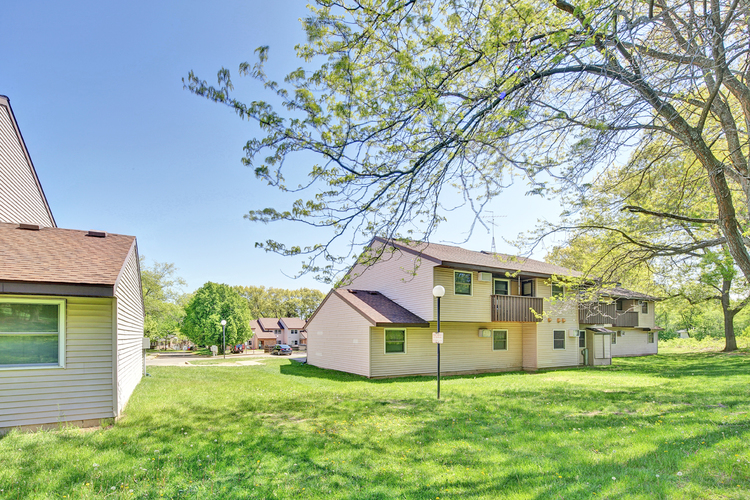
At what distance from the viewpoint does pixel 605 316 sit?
20.2 meters

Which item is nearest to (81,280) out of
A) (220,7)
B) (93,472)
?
(93,472)

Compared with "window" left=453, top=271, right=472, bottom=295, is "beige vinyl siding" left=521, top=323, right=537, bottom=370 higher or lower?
lower

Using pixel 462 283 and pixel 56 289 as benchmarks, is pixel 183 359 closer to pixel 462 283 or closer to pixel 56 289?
pixel 462 283

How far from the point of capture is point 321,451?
5789mm

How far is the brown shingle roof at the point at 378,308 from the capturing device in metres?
16.2

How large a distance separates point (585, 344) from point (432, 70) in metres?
23.3

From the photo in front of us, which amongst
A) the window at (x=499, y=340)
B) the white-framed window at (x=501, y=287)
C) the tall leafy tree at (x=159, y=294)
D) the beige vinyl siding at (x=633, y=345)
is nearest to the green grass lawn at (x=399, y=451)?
the white-framed window at (x=501, y=287)

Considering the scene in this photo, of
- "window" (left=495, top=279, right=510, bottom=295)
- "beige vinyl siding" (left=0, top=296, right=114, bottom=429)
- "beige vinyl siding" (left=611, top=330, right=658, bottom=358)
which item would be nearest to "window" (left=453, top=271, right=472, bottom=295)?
"window" (left=495, top=279, right=510, bottom=295)

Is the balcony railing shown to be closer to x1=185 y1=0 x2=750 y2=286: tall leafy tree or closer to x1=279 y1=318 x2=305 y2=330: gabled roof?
x1=185 y1=0 x2=750 y2=286: tall leafy tree

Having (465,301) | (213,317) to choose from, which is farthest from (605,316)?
(213,317)

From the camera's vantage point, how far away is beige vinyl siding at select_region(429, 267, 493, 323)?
1717 centimetres

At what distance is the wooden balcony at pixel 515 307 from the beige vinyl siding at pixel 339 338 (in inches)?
257

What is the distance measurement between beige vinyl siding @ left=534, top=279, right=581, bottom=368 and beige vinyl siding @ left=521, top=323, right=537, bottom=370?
201mm

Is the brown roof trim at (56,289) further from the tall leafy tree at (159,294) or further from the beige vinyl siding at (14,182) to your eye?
the tall leafy tree at (159,294)
